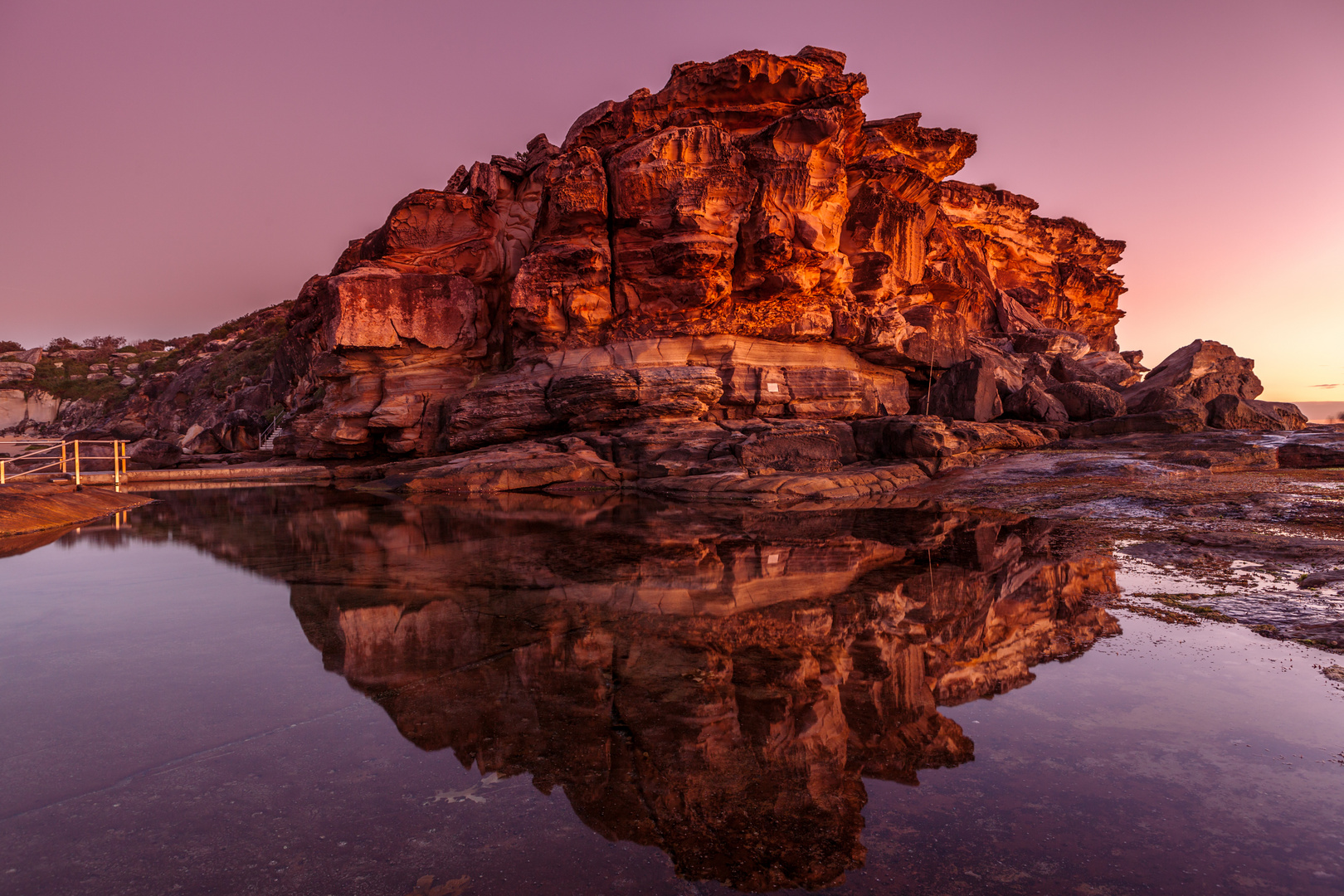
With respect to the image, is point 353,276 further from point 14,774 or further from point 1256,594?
point 1256,594

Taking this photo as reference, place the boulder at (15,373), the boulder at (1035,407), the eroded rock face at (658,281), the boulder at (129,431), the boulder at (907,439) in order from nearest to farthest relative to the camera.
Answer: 1. the boulder at (907,439)
2. the boulder at (1035,407)
3. the eroded rock face at (658,281)
4. the boulder at (129,431)
5. the boulder at (15,373)

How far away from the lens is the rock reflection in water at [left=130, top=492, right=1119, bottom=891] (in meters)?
2.70

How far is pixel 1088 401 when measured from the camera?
2244 centimetres

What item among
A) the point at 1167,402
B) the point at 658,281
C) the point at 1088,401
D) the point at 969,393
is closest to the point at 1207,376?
the point at 1167,402

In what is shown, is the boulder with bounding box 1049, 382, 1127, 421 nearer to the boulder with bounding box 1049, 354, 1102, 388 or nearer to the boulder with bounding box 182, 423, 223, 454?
the boulder with bounding box 1049, 354, 1102, 388

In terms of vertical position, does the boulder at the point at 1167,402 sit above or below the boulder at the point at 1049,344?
below

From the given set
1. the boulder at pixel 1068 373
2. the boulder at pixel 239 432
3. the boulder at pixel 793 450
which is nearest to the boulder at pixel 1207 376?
the boulder at pixel 1068 373

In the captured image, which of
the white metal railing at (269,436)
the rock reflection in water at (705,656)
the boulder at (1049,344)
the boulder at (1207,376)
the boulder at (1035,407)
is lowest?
the rock reflection in water at (705,656)

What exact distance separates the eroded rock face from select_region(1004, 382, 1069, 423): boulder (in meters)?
0.79

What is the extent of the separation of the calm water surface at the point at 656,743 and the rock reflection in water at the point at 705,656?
24 millimetres

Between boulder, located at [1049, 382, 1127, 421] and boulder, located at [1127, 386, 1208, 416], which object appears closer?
boulder, located at [1127, 386, 1208, 416]

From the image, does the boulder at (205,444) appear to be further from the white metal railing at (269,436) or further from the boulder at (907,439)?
the boulder at (907,439)

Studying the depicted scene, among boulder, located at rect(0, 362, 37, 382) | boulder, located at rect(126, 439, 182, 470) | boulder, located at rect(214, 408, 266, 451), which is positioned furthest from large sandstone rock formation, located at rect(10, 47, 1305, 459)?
boulder, located at rect(0, 362, 37, 382)

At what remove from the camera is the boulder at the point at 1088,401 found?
2198cm
